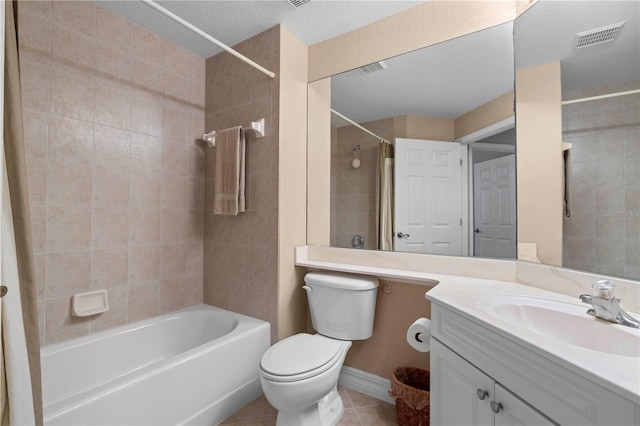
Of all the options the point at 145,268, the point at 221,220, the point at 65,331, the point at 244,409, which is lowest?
the point at 244,409

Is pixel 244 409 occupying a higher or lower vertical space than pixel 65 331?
lower

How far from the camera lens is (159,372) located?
1287 mm

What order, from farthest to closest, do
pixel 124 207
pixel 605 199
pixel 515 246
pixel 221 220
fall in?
pixel 221 220
pixel 124 207
pixel 515 246
pixel 605 199

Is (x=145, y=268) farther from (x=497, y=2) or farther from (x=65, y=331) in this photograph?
(x=497, y=2)

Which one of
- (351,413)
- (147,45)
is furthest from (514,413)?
(147,45)

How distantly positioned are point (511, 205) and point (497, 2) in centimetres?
104

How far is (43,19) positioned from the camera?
1508 mm

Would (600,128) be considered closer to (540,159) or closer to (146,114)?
(540,159)

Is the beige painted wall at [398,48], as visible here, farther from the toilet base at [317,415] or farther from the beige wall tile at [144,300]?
the beige wall tile at [144,300]

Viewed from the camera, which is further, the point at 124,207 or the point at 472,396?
the point at 124,207

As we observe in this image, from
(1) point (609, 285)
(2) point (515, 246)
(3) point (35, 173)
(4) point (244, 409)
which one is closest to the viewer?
(1) point (609, 285)

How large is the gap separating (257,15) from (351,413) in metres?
2.43

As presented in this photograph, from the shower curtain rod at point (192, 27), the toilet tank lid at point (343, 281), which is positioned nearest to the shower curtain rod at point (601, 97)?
the toilet tank lid at point (343, 281)

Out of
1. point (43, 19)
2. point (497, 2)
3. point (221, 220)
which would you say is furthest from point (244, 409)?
point (497, 2)
